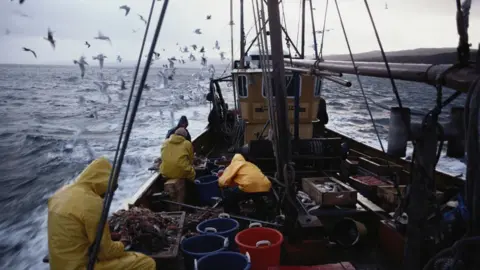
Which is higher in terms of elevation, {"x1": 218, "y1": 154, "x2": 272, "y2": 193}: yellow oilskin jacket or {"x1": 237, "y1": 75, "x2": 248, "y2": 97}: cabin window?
{"x1": 237, "y1": 75, "x2": 248, "y2": 97}: cabin window

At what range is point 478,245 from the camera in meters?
1.73

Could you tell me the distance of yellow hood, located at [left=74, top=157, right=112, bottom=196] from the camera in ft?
10.7

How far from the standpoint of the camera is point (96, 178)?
3.29 metres

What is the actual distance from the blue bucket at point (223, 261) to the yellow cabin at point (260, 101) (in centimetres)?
594

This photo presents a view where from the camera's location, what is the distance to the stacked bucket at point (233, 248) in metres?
3.47

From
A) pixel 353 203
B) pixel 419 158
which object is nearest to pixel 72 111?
pixel 353 203

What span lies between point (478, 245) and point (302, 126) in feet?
25.9

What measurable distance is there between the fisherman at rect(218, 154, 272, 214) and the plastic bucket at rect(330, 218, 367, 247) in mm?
1089

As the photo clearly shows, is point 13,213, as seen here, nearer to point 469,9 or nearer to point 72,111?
point 469,9

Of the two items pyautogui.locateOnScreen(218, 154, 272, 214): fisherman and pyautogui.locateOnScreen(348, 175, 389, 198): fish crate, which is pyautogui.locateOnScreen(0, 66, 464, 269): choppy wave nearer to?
pyautogui.locateOnScreen(348, 175, 389, 198): fish crate

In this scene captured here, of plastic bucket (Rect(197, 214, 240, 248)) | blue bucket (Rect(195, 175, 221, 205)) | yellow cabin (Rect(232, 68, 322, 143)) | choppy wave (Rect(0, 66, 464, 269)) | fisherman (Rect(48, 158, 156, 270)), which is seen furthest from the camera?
choppy wave (Rect(0, 66, 464, 269))

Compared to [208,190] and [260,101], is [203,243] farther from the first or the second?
[260,101]

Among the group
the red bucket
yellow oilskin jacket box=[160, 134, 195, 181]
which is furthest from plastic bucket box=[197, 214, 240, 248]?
yellow oilskin jacket box=[160, 134, 195, 181]

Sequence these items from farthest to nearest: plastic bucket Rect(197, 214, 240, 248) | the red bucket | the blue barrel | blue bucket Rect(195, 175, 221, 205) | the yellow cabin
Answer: the yellow cabin < blue bucket Rect(195, 175, 221, 205) < plastic bucket Rect(197, 214, 240, 248) < the blue barrel < the red bucket
